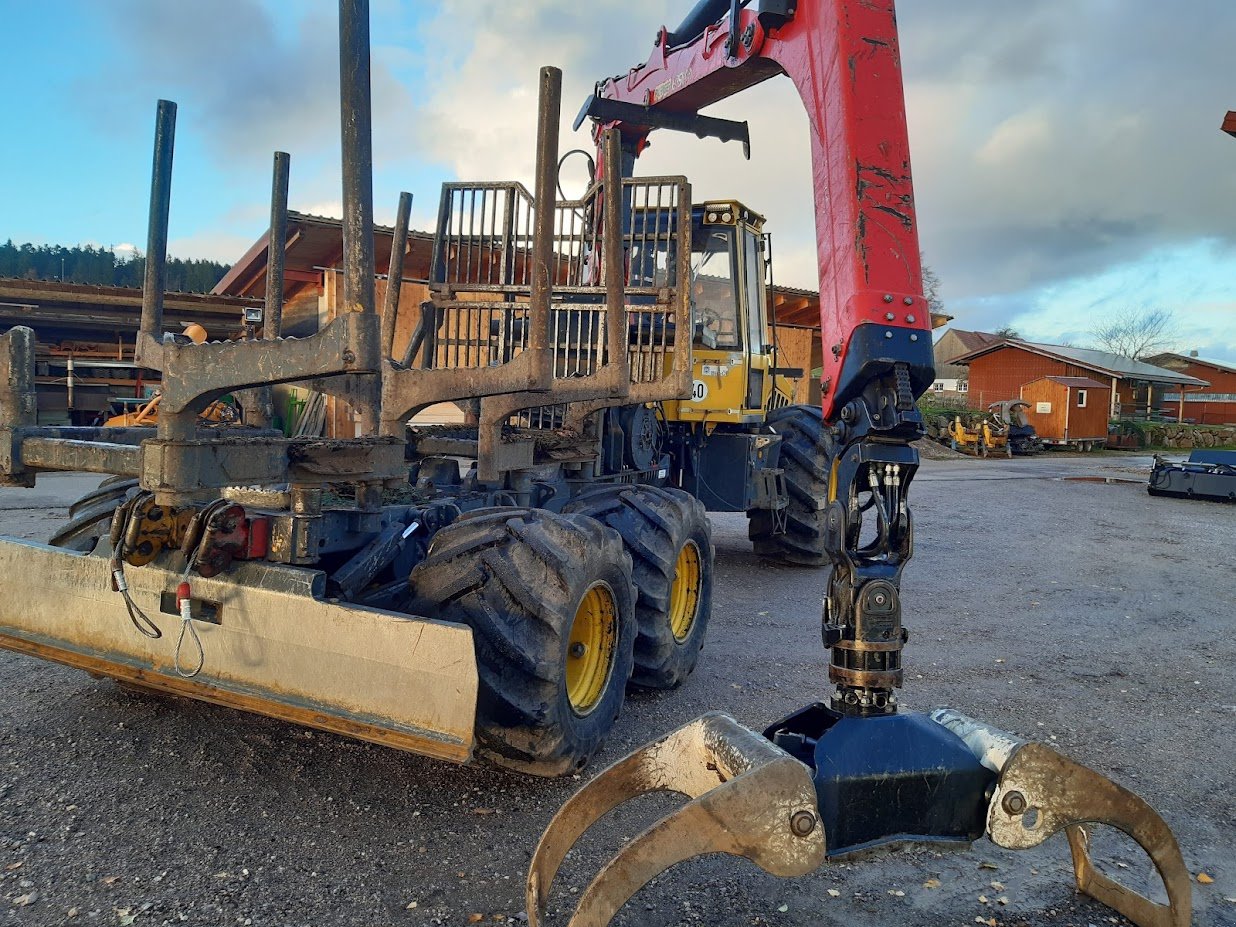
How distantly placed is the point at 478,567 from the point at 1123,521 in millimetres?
12386

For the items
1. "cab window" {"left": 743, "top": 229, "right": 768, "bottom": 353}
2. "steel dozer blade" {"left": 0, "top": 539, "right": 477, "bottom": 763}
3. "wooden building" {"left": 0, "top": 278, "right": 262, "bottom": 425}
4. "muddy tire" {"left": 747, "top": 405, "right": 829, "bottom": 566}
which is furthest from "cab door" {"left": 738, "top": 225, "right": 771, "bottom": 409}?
"wooden building" {"left": 0, "top": 278, "right": 262, "bottom": 425}

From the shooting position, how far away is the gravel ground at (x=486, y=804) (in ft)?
9.42

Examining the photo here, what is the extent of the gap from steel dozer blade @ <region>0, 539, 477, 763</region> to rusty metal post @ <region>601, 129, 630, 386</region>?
216 cm

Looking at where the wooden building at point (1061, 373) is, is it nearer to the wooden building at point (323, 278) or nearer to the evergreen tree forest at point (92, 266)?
the wooden building at point (323, 278)

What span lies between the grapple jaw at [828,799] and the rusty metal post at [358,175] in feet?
4.86

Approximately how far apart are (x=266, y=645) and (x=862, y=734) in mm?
1973

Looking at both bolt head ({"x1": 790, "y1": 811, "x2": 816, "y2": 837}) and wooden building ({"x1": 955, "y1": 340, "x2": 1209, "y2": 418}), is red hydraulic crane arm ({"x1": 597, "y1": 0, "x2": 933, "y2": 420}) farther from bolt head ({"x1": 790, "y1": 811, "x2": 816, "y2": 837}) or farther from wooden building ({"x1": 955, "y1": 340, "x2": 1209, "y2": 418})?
wooden building ({"x1": 955, "y1": 340, "x2": 1209, "y2": 418})

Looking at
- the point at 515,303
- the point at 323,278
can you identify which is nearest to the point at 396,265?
the point at 515,303

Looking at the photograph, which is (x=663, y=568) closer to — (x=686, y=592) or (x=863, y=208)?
(x=686, y=592)

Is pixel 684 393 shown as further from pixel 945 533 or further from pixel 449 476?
pixel 945 533

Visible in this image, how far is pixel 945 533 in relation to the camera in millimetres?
11570

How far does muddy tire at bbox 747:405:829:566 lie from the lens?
863 centimetres

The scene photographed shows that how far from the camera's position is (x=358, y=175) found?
314 cm

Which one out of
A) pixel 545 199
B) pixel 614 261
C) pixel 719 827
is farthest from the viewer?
pixel 614 261
